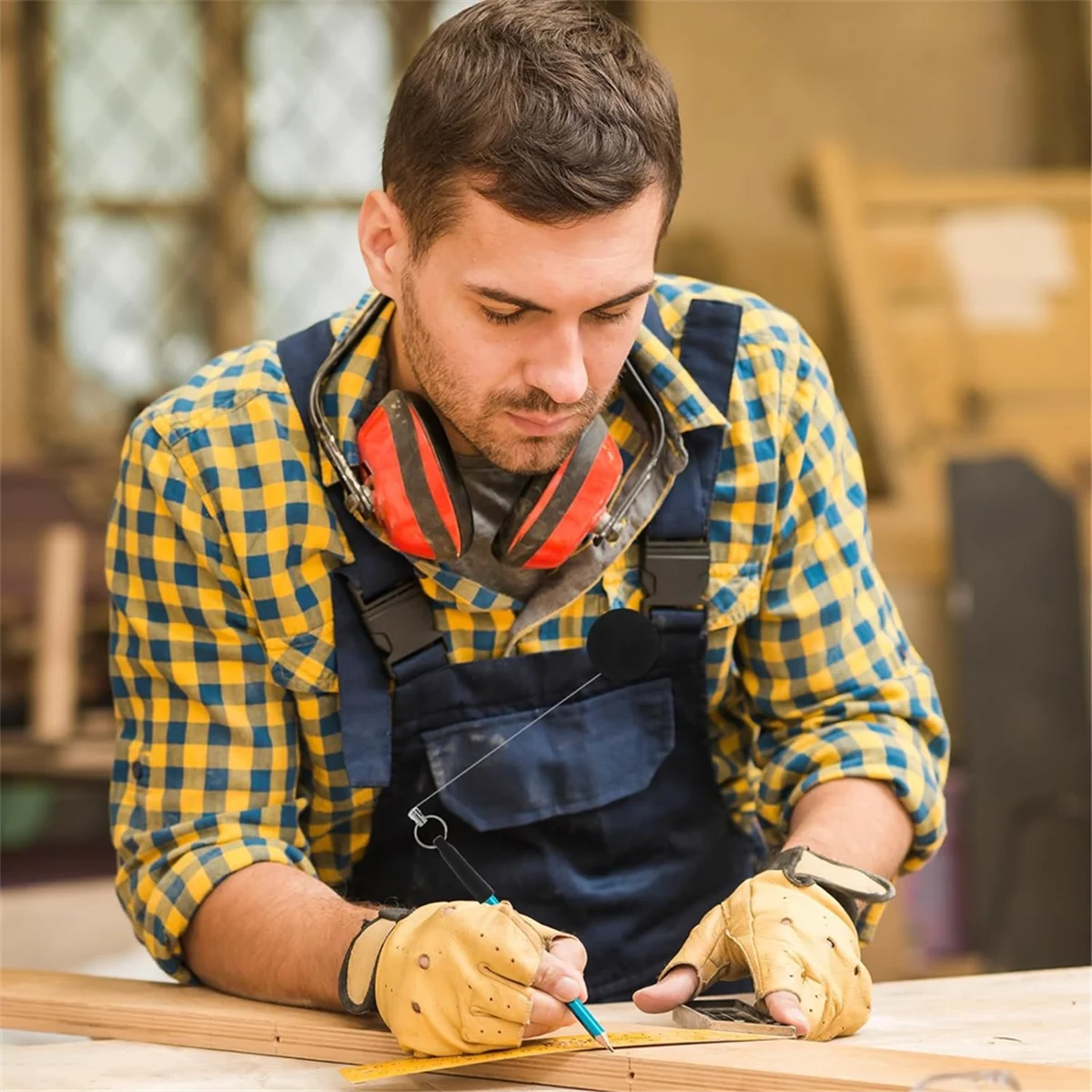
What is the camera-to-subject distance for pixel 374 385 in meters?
1.86

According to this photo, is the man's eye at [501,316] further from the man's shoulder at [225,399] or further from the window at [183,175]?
the window at [183,175]

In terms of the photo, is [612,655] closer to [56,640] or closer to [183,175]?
[56,640]

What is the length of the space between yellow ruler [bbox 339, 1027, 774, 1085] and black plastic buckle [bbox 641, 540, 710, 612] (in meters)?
0.53

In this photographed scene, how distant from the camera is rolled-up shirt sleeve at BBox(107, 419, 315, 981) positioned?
1760 millimetres

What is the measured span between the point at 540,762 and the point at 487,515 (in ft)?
0.97

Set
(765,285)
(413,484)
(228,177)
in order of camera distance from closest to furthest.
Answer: (413,484) < (765,285) < (228,177)

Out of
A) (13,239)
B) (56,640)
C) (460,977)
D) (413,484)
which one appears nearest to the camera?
(460,977)

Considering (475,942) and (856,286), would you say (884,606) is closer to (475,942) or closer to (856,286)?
(475,942)

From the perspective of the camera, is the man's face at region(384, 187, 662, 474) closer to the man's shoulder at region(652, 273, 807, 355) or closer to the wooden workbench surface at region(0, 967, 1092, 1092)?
the man's shoulder at region(652, 273, 807, 355)

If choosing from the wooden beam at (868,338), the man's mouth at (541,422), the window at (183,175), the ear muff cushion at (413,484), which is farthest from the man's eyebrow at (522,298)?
the window at (183,175)

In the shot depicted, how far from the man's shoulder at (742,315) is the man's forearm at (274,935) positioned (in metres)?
0.81

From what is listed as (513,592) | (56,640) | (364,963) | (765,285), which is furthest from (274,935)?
(765,285)

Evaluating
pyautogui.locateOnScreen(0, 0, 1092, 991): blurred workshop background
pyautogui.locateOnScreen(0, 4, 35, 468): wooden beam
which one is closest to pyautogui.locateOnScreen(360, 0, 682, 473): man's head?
pyautogui.locateOnScreen(0, 0, 1092, 991): blurred workshop background

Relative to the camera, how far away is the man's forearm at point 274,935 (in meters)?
1.58
